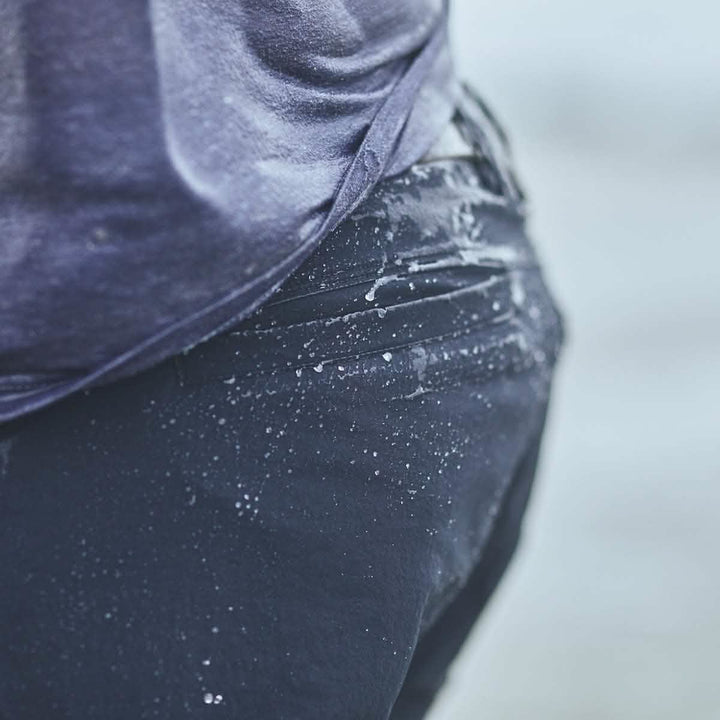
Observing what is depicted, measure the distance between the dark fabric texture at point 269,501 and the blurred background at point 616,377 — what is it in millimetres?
826

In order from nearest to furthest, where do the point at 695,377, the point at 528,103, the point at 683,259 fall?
the point at 695,377 → the point at 683,259 → the point at 528,103

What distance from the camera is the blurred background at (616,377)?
2082 mm

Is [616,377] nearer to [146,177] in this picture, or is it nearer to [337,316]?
[337,316]

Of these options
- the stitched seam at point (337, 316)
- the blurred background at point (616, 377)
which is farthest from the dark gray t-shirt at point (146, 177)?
the blurred background at point (616, 377)

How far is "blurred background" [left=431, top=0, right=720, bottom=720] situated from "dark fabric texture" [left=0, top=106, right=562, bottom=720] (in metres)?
0.83

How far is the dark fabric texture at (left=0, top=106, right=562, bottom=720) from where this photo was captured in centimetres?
74

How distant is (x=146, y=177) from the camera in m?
0.67

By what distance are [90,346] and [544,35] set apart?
198 inches

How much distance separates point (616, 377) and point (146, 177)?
2.41m

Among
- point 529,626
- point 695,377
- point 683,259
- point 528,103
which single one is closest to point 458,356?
point 529,626

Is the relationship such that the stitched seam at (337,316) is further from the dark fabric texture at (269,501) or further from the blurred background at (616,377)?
the blurred background at (616,377)

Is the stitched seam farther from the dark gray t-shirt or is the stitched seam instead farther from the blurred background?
the blurred background

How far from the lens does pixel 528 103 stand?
201 inches

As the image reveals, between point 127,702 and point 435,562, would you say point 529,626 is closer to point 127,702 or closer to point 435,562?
point 435,562
